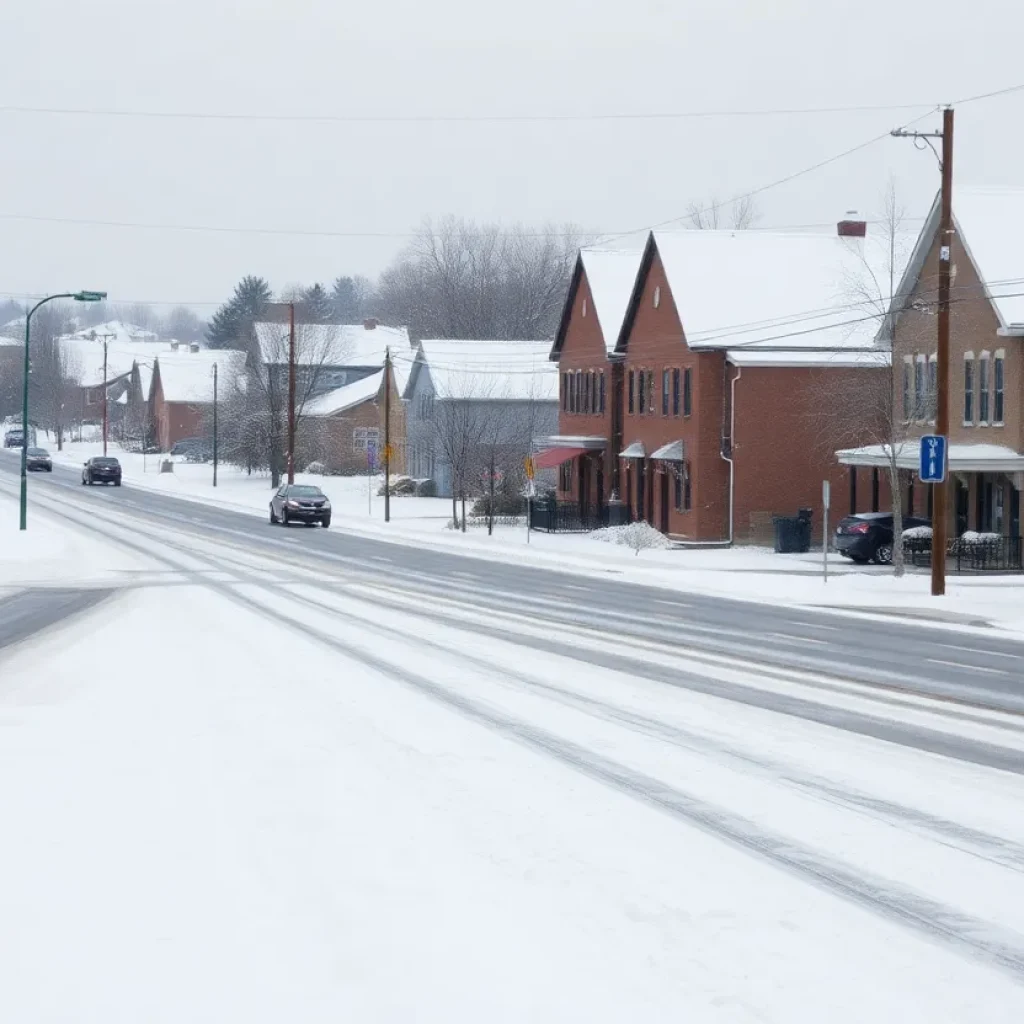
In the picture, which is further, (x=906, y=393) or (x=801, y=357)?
(x=801, y=357)

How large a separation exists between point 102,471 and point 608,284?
115 feet

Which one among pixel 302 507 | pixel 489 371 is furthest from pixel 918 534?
pixel 489 371

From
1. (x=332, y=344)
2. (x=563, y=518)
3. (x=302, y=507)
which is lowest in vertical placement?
(x=563, y=518)

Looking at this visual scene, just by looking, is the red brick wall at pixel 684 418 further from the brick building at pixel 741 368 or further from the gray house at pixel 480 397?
the gray house at pixel 480 397

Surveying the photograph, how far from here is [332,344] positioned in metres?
104

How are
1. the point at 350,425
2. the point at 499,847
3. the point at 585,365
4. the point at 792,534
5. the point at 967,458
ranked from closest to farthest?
the point at 499,847, the point at 967,458, the point at 792,534, the point at 585,365, the point at 350,425

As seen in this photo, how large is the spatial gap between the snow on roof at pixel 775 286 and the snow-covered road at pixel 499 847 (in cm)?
3357

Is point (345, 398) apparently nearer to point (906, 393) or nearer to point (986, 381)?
point (906, 393)

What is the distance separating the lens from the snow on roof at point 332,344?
302 feet

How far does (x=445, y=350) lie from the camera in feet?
269

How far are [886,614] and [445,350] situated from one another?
2165 inches

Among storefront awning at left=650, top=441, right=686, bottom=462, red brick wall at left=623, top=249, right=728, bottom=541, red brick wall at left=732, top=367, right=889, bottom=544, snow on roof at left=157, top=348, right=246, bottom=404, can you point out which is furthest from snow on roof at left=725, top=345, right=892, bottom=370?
snow on roof at left=157, top=348, right=246, bottom=404

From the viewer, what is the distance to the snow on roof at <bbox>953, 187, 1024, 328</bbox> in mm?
39438

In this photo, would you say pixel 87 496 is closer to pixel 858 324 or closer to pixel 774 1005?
pixel 858 324
